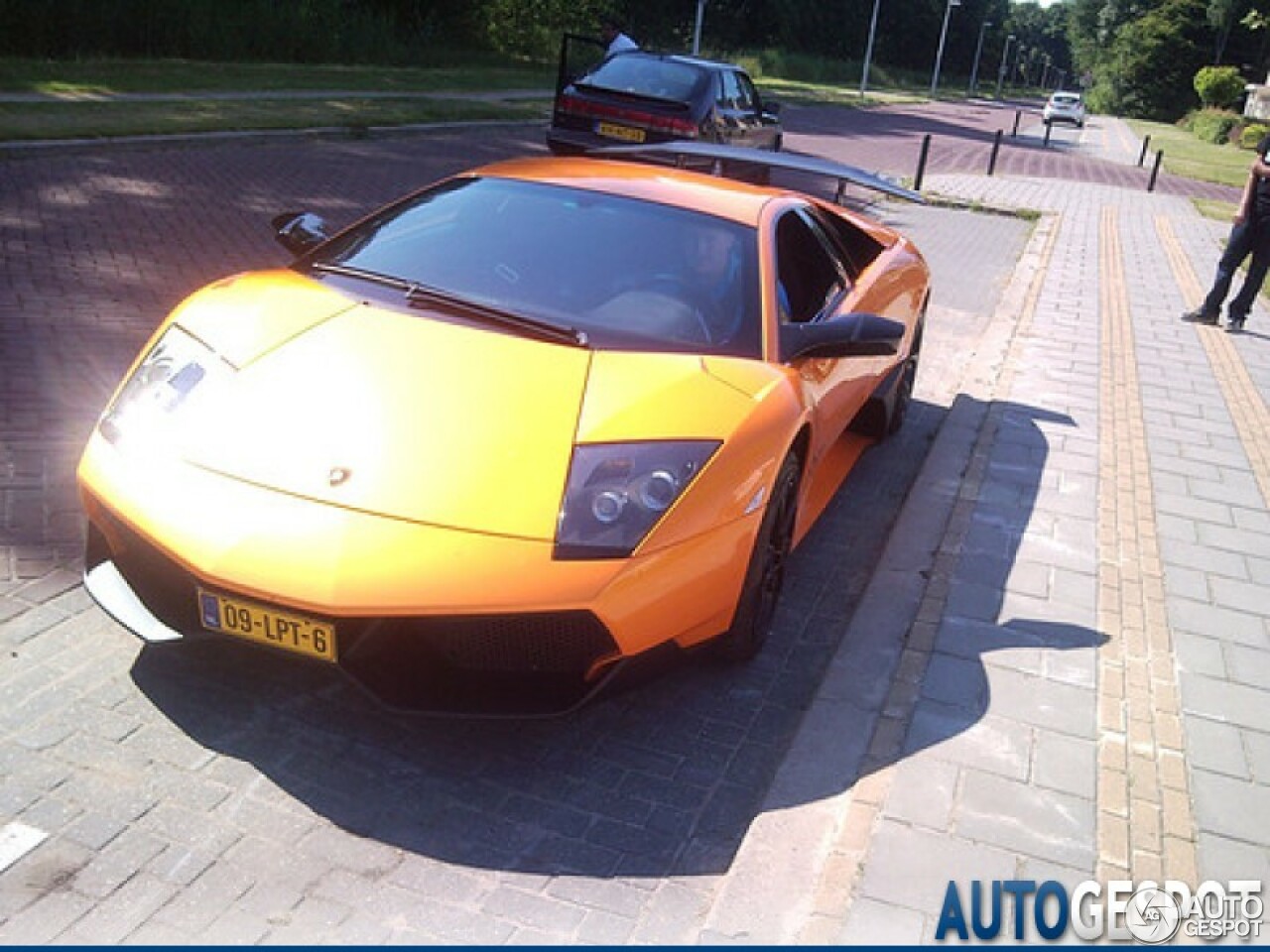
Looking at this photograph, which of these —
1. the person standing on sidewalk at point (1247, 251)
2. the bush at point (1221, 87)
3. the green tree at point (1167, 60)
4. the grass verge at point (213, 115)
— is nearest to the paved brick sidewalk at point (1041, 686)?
the person standing on sidewalk at point (1247, 251)

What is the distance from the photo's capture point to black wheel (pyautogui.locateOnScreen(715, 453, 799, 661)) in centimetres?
337

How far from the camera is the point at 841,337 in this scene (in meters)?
3.95

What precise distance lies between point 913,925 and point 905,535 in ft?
8.00

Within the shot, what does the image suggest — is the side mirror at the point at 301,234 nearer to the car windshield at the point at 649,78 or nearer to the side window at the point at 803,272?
the side window at the point at 803,272

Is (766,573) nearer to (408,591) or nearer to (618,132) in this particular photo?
(408,591)

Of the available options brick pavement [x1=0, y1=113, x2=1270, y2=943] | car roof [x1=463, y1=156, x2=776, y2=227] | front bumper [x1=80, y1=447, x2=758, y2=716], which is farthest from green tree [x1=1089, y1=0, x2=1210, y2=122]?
front bumper [x1=80, y1=447, x2=758, y2=716]

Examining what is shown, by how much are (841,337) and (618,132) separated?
8.85m

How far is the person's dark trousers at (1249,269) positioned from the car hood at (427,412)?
823 cm

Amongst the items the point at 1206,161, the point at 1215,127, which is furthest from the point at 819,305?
the point at 1215,127

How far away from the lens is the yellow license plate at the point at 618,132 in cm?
1211

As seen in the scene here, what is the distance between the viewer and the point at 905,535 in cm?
475

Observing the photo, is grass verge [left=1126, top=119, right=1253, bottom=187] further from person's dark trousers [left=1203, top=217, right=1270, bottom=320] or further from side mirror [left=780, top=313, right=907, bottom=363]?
side mirror [left=780, top=313, right=907, bottom=363]

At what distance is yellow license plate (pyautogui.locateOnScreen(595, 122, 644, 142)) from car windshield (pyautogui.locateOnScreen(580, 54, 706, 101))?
0.46 meters

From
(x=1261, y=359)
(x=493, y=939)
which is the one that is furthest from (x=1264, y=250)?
(x=493, y=939)
